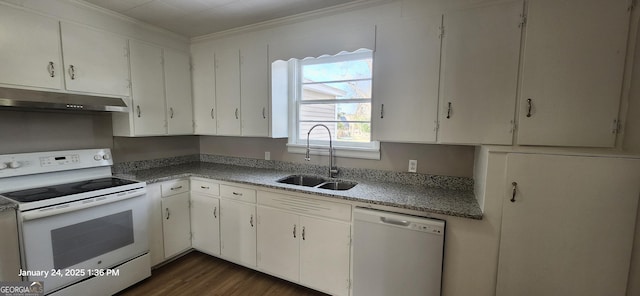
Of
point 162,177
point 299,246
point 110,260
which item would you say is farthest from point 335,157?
point 110,260

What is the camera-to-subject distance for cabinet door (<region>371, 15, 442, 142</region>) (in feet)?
6.12

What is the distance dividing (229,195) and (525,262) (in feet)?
7.43

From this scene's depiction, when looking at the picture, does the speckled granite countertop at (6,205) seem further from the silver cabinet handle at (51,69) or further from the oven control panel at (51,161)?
the silver cabinet handle at (51,69)

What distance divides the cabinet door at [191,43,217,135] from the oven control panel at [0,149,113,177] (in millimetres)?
926

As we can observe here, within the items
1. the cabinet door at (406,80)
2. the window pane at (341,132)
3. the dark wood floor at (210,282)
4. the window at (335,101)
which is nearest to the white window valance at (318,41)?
the cabinet door at (406,80)

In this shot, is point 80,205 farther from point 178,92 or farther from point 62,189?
point 178,92

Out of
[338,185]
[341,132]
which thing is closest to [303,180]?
[338,185]

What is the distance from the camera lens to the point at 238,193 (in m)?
2.41

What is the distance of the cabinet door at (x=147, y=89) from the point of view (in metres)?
2.54

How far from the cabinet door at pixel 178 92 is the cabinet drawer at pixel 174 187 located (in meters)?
0.63

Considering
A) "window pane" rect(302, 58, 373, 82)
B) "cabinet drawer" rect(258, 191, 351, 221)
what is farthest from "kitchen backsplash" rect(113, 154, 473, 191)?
"window pane" rect(302, 58, 373, 82)

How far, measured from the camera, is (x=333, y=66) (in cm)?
264

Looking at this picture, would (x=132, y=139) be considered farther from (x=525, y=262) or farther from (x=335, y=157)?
(x=525, y=262)

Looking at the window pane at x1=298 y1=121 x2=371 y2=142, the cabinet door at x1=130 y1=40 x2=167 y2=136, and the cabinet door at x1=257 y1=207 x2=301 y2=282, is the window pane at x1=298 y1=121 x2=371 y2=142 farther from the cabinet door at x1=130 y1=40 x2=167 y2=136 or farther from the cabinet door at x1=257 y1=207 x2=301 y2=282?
the cabinet door at x1=130 y1=40 x2=167 y2=136
